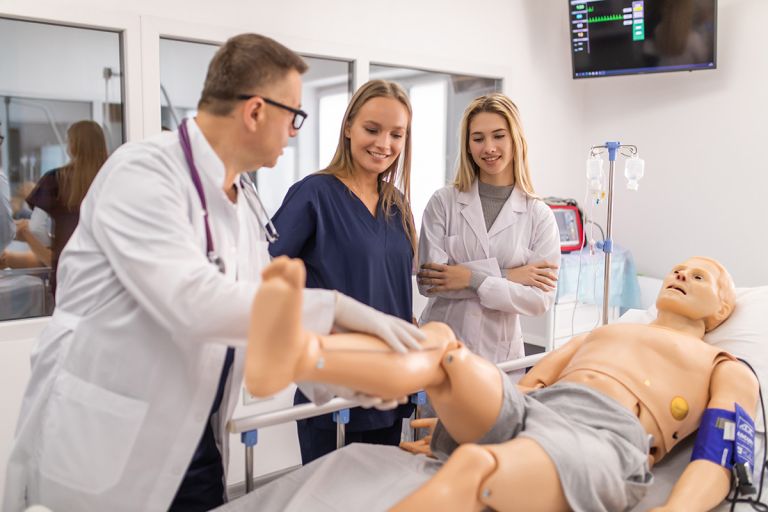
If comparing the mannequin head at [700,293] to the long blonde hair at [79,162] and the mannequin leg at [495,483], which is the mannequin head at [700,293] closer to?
the mannequin leg at [495,483]

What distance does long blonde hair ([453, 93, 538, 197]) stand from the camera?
2.05m

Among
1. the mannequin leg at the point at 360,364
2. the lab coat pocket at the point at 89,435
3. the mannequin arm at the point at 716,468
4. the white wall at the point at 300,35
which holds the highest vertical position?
the white wall at the point at 300,35

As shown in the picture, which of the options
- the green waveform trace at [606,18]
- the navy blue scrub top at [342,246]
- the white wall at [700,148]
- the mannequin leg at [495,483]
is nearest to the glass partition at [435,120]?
the green waveform trace at [606,18]

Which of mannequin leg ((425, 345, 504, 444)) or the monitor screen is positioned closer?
mannequin leg ((425, 345, 504, 444))

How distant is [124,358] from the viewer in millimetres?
1187

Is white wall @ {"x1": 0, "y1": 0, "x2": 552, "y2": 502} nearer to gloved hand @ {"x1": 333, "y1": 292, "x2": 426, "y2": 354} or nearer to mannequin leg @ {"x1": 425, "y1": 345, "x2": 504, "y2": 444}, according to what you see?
mannequin leg @ {"x1": 425, "y1": 345, "x2": 504, "y2": 444}

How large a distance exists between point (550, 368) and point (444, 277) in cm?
41

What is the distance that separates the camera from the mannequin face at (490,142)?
204cm

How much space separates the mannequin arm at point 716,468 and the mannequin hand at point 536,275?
0.51 meters

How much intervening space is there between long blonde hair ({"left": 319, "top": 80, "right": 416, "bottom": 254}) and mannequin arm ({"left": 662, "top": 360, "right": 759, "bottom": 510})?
2.93ft

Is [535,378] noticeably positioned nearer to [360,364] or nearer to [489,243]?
[489,243]

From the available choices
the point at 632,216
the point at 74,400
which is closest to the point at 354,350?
the point at 74,400

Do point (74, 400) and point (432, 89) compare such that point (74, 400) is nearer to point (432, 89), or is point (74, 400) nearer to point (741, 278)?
point (432, 89)

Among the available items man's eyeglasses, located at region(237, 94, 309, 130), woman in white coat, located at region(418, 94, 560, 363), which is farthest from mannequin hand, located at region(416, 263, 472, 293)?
man's eyeglasses, located at region(237, 94, 309, 130)
